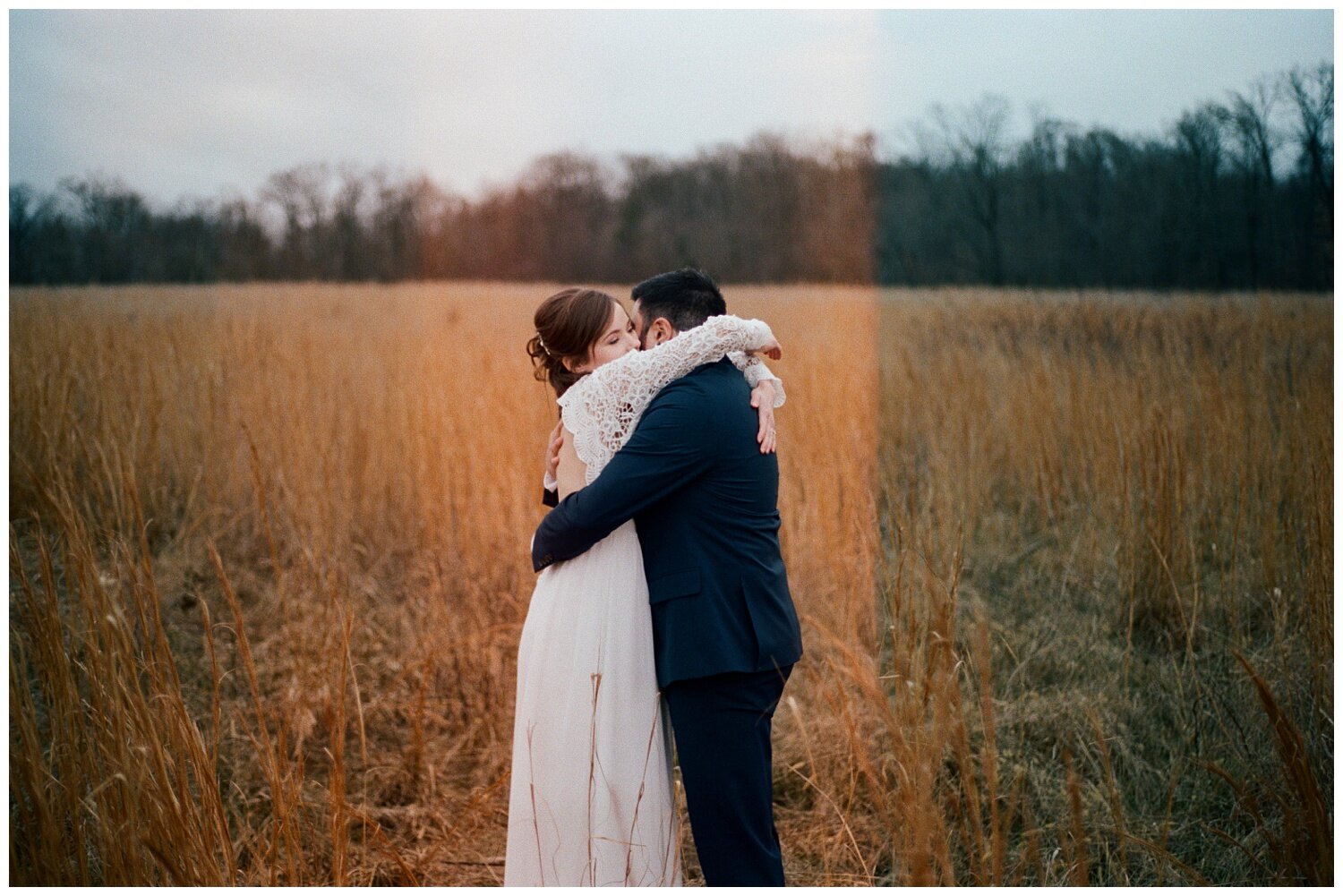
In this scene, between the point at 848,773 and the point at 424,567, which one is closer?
the point at 848,773

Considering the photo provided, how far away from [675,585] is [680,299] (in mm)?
537

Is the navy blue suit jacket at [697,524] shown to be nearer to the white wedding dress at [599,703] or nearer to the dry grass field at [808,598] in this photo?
the white wedding dress at [599,703]

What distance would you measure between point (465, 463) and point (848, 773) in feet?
5.63

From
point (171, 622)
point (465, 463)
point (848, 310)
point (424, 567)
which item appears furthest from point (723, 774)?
point (848, 310)

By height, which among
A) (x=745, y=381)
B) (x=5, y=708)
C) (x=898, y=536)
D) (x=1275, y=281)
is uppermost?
(x=1275, y=281)

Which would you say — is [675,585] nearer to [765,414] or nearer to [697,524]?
[697,524]

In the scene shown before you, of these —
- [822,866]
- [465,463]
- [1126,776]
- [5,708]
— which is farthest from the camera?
[465,463]

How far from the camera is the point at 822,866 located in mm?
2164

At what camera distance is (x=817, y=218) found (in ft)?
27.8

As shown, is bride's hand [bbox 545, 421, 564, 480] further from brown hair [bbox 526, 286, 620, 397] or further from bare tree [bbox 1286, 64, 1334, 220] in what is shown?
bare tree [bbox 1286, 64, 1334, 220]

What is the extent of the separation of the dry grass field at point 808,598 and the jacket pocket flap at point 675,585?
0.27 meters

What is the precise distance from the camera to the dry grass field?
1.54 metres

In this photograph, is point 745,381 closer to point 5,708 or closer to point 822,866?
point 822,866

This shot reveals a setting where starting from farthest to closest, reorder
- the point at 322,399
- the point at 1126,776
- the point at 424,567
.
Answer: the point at 322,399, the point at 424,567, the point at 1126,776
